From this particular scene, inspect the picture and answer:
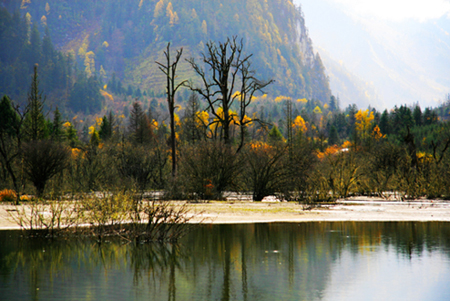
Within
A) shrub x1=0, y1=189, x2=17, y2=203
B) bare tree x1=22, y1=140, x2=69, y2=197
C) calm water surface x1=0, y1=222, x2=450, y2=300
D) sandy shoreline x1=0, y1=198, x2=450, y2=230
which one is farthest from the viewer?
bare tree x1=22, y1=140, x2=69, y2=197

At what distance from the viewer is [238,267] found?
33.6 feet

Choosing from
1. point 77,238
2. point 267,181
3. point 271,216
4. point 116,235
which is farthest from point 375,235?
point 267,181

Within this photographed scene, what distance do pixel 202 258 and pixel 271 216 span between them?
8.09 meters

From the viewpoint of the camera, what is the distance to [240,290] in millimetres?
8312

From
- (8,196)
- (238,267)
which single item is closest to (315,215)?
(238,267)

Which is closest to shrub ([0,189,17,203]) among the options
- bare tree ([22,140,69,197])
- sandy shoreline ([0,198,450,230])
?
sandy shoreline ([0,198,450,230])

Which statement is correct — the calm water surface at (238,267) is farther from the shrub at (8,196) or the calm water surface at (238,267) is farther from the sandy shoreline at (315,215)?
the shrub at (8,196)

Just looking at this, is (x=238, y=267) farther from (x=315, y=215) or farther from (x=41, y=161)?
(x=41, y=161)

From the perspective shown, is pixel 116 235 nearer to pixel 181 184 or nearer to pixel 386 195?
pixel 181 184

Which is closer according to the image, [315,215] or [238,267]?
[238,267]

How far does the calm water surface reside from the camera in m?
8.22

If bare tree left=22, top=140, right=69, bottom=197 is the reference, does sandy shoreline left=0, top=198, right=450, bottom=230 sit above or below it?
below

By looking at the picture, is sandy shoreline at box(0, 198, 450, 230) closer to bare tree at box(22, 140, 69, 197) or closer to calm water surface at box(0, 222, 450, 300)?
calm water surface at box(0, 222, 450, 300)

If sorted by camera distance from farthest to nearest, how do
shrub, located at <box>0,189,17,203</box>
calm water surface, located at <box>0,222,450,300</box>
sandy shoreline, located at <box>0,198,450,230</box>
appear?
shrub, located at <box>0,189,17,203</box> → sandy shoreline, located at <box>0,198,450,230</box> → calm water surface, located at <box>0,222,450,300</box>
